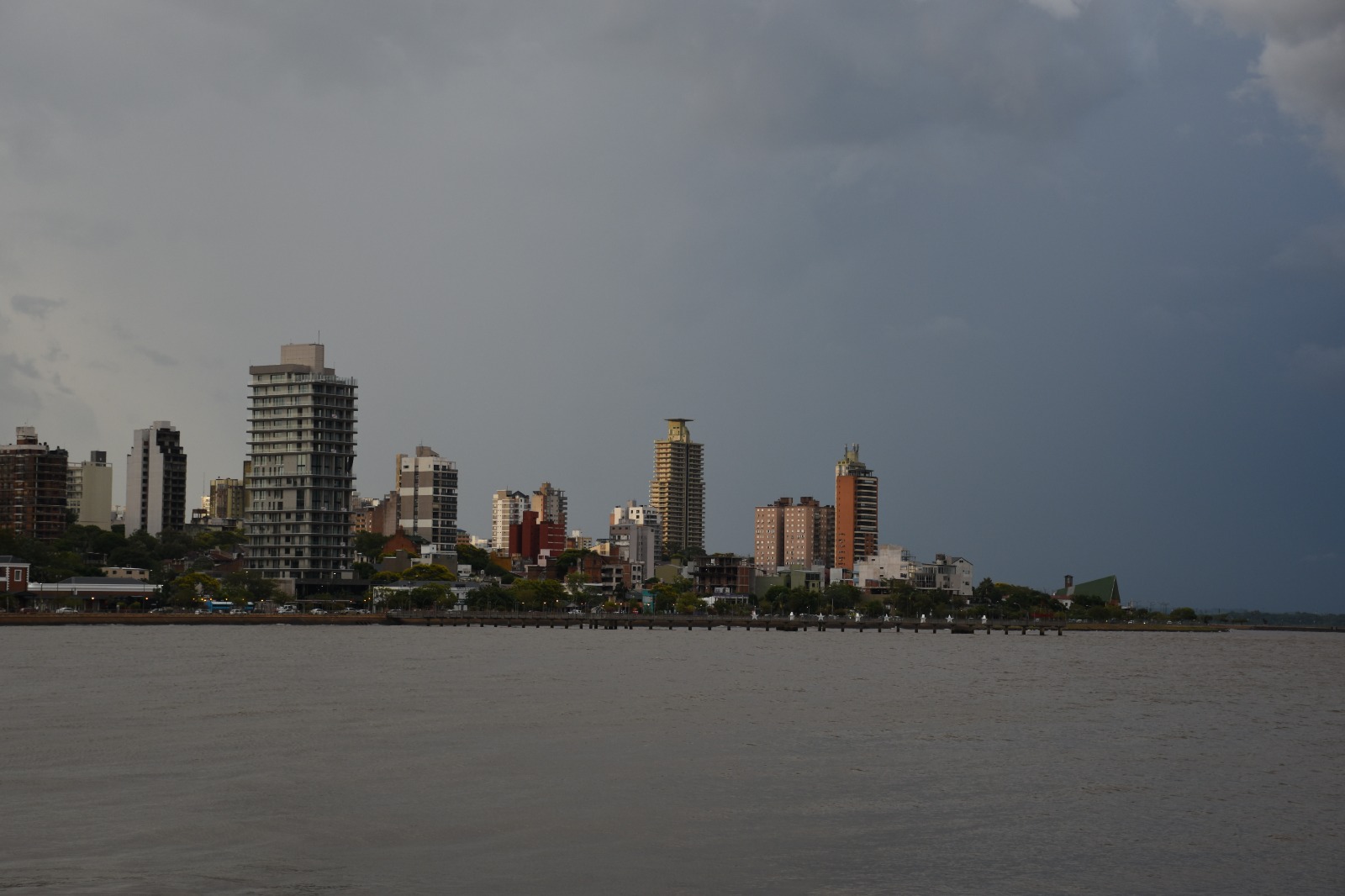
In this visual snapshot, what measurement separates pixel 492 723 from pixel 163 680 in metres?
25.8

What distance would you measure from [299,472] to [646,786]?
157 meters

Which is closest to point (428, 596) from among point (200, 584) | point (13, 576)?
point (200, 584)

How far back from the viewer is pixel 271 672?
247 ft

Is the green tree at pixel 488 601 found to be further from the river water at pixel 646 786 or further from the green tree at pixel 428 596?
the river water at pixel 646 786

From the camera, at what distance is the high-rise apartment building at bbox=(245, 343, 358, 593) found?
7288 inches

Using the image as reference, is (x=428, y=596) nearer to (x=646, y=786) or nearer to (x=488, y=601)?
(x=488, y=601)

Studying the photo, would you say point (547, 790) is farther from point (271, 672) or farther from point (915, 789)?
point (271, 672)

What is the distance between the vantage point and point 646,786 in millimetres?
35656

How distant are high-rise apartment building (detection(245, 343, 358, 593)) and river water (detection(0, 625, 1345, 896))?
110 meters

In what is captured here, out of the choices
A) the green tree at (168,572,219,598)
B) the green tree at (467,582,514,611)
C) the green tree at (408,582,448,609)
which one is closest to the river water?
the green tree at (168,572,219,598)

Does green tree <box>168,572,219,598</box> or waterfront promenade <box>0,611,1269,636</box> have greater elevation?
green tree <box>168,572,219,598</box>

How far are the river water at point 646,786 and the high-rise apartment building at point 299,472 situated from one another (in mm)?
110277

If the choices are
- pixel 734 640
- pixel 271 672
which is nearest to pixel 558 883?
pixel 271 672

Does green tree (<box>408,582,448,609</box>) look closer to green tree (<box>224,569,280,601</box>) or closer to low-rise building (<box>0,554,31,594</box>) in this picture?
green tree (<box>224,569,280,601</box>)
